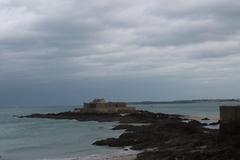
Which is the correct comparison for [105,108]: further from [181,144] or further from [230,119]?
[230,119]

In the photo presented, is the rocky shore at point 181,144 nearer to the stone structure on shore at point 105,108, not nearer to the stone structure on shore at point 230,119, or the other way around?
the stone structure on shore at point 230,119

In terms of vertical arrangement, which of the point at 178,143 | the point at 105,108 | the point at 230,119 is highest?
the point at 105,108

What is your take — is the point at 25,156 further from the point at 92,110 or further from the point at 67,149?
the point at 92,110

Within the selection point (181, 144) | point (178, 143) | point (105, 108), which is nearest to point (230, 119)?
point (181, 144)

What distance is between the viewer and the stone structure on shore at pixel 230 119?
25.1 meters

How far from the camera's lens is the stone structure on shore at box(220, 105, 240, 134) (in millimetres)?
25078

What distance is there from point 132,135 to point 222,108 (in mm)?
13562

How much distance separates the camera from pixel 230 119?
26000mm

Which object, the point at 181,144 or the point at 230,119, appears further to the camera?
the point at 181,144

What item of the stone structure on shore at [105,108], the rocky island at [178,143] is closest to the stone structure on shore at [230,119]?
the rocky island at [178,143]

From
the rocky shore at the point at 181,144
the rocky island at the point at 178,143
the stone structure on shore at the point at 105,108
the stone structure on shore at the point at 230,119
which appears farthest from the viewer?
the stone structure on shore at the point at 105,108

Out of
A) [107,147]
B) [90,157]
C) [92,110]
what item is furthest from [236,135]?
[92,110]

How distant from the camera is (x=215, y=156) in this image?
798 inches

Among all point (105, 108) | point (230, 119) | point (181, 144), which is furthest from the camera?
point (105, 108)
